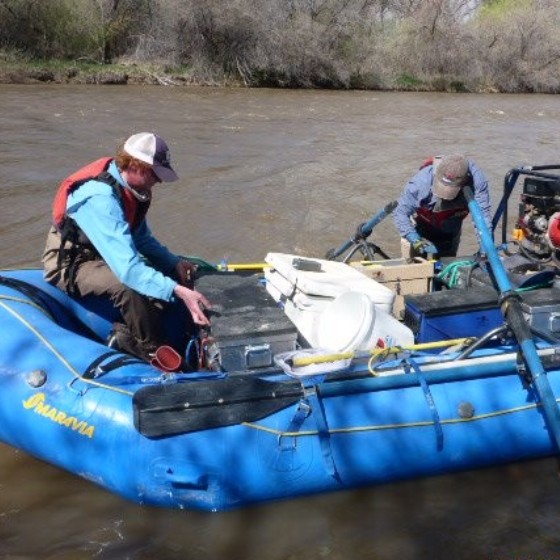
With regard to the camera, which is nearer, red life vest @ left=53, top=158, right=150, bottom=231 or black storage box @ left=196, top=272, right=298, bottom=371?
black storage box @ left=196, top=272, right=298, bottom=371

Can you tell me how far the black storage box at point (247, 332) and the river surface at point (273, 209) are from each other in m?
0.66

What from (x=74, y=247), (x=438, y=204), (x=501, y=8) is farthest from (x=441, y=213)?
(x=501, y=8)

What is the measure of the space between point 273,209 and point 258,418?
6172 millimetres

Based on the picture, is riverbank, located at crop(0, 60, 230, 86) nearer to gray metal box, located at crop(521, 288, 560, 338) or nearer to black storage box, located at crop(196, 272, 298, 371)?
black storage box, located at crop(196, 272, 298, 371)

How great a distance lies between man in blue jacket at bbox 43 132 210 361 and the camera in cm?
365

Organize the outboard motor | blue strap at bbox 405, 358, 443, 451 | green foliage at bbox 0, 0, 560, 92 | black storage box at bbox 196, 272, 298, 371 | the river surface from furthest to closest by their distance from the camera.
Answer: green foliage at bbox 0, 0, 560, 92 → the outboard motor → black storage box at bbox 196, 272, 298, 371 → blue strap at bbox 405, 358, 443, 451 → the river surface

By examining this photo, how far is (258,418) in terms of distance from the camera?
3.30 m

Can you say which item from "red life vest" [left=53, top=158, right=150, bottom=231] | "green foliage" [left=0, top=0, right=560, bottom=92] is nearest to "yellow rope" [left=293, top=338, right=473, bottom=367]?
"red life vest" [left=53, top=158, right=150, bottom=231]

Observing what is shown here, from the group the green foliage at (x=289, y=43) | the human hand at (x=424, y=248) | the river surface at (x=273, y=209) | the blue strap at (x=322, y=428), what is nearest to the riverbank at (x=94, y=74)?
the green foliage at (x=289, y=43)

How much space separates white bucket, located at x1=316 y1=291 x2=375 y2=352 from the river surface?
0.68 meters

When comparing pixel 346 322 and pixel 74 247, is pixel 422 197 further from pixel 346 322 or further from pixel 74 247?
pixel 74 247

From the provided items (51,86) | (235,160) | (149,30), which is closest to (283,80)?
(149,30)

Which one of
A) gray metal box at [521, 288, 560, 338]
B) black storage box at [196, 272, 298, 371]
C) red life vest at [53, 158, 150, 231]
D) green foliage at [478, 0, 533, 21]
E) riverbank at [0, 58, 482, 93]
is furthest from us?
green foliage at [478, 0, 533, 21]

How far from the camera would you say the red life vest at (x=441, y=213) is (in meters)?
5.60
